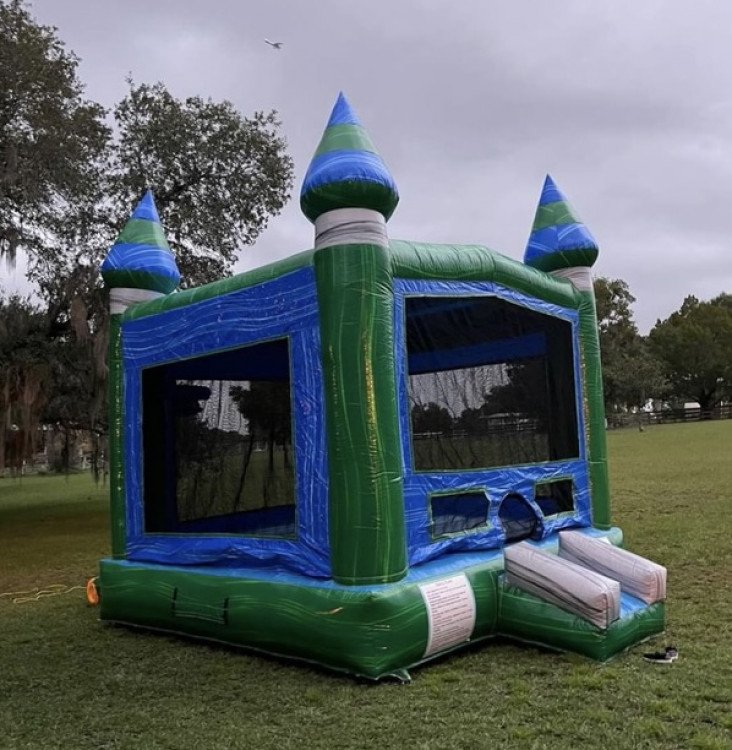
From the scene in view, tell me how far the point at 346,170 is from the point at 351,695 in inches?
99.9

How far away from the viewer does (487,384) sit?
4957mm

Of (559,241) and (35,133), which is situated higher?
(35,133)

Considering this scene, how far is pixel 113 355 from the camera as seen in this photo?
5367 mm

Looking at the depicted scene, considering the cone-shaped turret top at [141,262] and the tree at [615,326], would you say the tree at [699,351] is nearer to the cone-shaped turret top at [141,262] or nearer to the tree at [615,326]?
the tree at [615,326]

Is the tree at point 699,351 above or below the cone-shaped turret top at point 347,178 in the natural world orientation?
above

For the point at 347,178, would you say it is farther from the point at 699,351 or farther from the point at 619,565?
the point at 699,351

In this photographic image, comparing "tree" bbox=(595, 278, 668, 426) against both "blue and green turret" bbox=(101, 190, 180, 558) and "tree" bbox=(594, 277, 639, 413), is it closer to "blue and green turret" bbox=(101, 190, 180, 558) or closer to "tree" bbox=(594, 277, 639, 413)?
"tree" bbox=(594, 277, 639, 413)

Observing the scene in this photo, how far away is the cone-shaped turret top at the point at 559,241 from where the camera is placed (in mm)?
5598

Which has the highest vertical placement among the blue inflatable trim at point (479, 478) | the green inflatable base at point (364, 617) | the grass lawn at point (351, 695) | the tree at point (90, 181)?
the tree at point (90, 181)

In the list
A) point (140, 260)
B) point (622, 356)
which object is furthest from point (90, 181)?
point (622, 356)

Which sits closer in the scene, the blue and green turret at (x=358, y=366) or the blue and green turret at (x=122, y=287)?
the blue and green turret at (x=358, y=366)

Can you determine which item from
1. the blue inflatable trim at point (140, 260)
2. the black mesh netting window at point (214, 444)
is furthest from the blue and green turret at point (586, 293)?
the blue inflatable trim at point (140, 260)

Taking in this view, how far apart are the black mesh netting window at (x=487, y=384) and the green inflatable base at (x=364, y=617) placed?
688 millimetres

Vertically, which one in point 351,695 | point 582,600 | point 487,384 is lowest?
point 351,695
